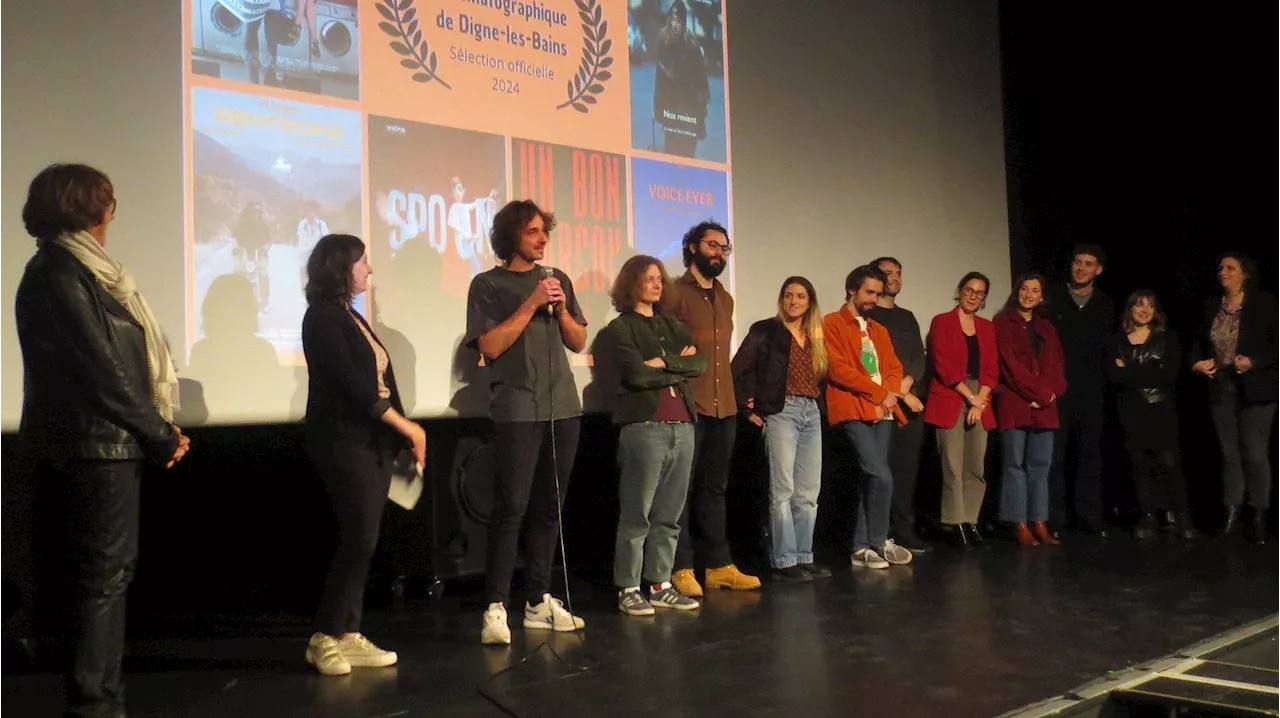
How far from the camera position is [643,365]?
363cm

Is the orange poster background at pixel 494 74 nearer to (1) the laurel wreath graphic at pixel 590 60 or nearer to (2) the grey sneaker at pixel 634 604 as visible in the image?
(1) the laurel wreath graphic at pixel 590 60

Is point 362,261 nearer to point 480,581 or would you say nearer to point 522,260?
point 522,260

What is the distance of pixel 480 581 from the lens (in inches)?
168

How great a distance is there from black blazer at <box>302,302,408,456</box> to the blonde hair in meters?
1.88

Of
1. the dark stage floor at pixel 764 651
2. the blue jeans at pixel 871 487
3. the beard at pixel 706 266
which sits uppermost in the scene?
the beard at pixel 706 266

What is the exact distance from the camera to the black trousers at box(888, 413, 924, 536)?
190 inches

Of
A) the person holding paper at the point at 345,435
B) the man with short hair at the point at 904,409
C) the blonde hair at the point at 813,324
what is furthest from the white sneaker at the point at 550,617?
the man with short hair at the point at 904,409

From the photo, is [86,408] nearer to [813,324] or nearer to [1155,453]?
[813,324]

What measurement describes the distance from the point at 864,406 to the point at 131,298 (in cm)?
290

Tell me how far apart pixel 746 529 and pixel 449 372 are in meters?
2.27

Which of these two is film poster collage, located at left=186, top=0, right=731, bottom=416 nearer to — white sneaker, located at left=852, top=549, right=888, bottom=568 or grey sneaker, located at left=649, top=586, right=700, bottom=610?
grey sneaker, located at left=649, top=586, right=700, bottom=610

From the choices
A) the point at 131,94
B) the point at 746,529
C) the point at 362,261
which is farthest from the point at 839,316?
the point at 131,94

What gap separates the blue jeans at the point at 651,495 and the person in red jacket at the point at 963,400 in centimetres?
165

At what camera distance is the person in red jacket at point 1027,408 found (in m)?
5.03
